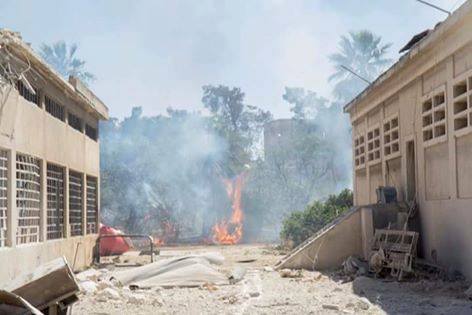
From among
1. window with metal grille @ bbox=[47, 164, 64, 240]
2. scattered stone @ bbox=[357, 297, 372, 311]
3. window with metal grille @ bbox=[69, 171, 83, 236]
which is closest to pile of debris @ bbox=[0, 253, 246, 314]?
window with metal grille @ bbox=[47, 164, 64, 240]

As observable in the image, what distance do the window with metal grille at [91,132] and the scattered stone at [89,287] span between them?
8040mm

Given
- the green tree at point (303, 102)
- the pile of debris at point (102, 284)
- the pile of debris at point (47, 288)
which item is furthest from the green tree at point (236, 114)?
the pile of debris at point (47, 288)

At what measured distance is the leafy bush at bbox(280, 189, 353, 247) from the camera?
27.0 meters

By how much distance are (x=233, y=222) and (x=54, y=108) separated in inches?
957

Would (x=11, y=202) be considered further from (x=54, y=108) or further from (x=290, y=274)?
(x=290, y=274)

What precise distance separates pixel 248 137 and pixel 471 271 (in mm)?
33250

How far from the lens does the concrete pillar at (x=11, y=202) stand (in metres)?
12.1

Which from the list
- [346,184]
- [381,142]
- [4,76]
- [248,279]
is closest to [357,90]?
[346,184]

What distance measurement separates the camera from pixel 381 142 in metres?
18.9

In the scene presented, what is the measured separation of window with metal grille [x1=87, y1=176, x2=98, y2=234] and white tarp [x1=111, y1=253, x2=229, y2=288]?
244 inches

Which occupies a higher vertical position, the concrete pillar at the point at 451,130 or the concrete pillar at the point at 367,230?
the concrete pillar at the point at 451,130

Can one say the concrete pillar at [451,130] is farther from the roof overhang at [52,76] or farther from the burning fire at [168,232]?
the burning fire at [168,232]

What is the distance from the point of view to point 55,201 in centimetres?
1636

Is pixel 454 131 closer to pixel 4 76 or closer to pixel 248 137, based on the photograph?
pixel 4 76
